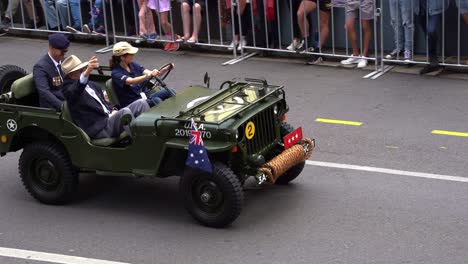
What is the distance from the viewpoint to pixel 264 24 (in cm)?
1494

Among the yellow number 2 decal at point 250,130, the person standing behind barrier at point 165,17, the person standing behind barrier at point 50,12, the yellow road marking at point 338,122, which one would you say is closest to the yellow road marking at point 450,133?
the yellow road marking at point 338,122

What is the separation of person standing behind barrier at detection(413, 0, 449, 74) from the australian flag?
6.27 m

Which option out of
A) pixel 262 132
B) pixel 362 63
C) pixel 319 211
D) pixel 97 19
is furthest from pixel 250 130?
pixel 97 19

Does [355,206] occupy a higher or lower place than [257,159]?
lower

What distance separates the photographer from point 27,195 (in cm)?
972

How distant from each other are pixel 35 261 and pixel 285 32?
8.02 meters

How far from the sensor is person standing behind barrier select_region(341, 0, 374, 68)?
13.9m

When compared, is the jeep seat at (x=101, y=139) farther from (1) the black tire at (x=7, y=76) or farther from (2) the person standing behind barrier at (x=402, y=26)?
(2) the person standing behind barrier at (x=402, y=26)

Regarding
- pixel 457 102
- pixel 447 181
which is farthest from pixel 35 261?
pixel 457 102

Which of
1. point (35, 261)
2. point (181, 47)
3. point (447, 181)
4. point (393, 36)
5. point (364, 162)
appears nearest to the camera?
point (35, 261)

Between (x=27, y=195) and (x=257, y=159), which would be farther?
(x=27, y=195)

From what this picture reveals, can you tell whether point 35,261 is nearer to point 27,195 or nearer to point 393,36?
point 27,195

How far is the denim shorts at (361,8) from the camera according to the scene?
1389cm

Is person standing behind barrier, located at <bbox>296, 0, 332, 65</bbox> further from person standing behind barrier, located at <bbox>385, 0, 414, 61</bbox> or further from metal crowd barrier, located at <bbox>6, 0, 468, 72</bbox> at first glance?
person standing behind barrier, located at <bbox>385, 0, 414, 61</bbox>
